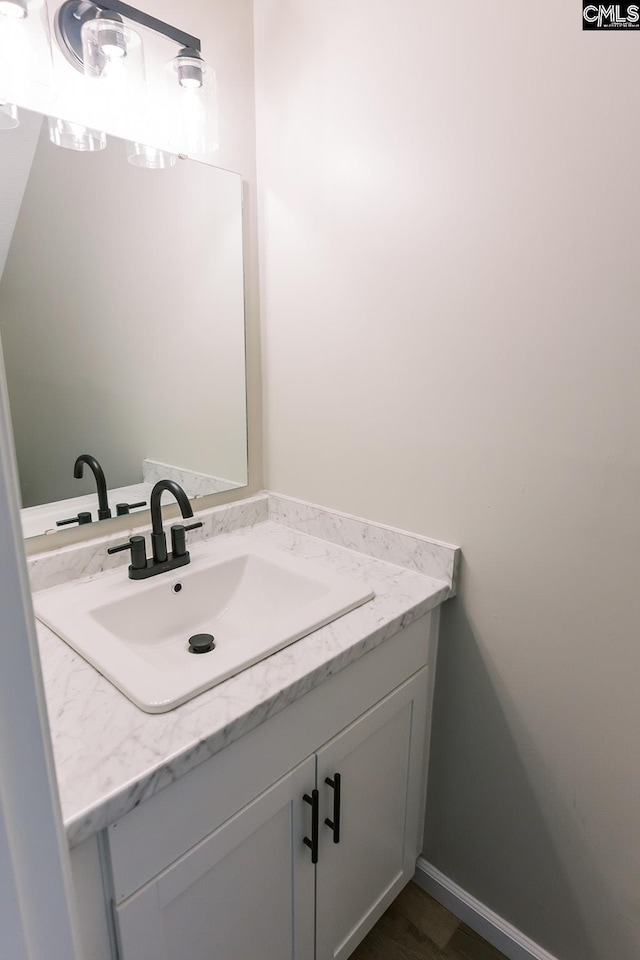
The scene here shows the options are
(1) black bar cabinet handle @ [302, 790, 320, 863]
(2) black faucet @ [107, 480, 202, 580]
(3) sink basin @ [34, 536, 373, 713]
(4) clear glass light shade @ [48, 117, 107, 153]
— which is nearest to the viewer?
(3) sink basin @ [34, 536, 373, 713]

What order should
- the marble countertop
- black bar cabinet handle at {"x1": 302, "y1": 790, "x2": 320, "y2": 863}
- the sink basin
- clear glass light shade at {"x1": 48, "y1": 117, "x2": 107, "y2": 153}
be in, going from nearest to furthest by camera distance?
the marble countertop < the sink basin < black bar cabinet handle at {"x1": 302, "y1": 790, "x2": 320, "y2": 863} < clear glass light shade at {"x1": 48, "y1": 117, "x2": 107, "y2": 153}

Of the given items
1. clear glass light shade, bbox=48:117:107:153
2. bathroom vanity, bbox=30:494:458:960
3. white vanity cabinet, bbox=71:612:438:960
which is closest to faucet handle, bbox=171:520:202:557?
bathroom vanity, bbox=30:494:458:960

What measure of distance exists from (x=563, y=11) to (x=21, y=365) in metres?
1.18

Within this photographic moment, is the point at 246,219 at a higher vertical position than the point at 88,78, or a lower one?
lower

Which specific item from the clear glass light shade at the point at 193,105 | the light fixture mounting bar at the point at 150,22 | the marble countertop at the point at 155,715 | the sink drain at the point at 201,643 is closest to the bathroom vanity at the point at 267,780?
the marble countertop at the point at 155,715

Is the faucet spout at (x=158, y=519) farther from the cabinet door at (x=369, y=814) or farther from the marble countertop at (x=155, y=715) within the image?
the cabinet door at (x=369, y=814)

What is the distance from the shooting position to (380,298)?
1.24 meters

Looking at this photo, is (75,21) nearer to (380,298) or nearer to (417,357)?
(380,298)

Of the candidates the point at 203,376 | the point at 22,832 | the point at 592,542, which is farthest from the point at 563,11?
the point at 22,832

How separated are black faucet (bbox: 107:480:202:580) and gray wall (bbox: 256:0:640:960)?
0.43 metres

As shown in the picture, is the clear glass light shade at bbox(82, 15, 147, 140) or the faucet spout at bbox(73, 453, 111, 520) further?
the faucet spout at bbox(73, 453, 111, 520)

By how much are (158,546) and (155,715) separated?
1.63 ft

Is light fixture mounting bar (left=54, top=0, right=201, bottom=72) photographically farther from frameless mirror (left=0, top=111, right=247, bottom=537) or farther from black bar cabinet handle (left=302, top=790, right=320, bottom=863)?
black bar cabinet handle (left=302, top=790, right=320, bottom=863)

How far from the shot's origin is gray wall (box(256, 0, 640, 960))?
37.4 inches
